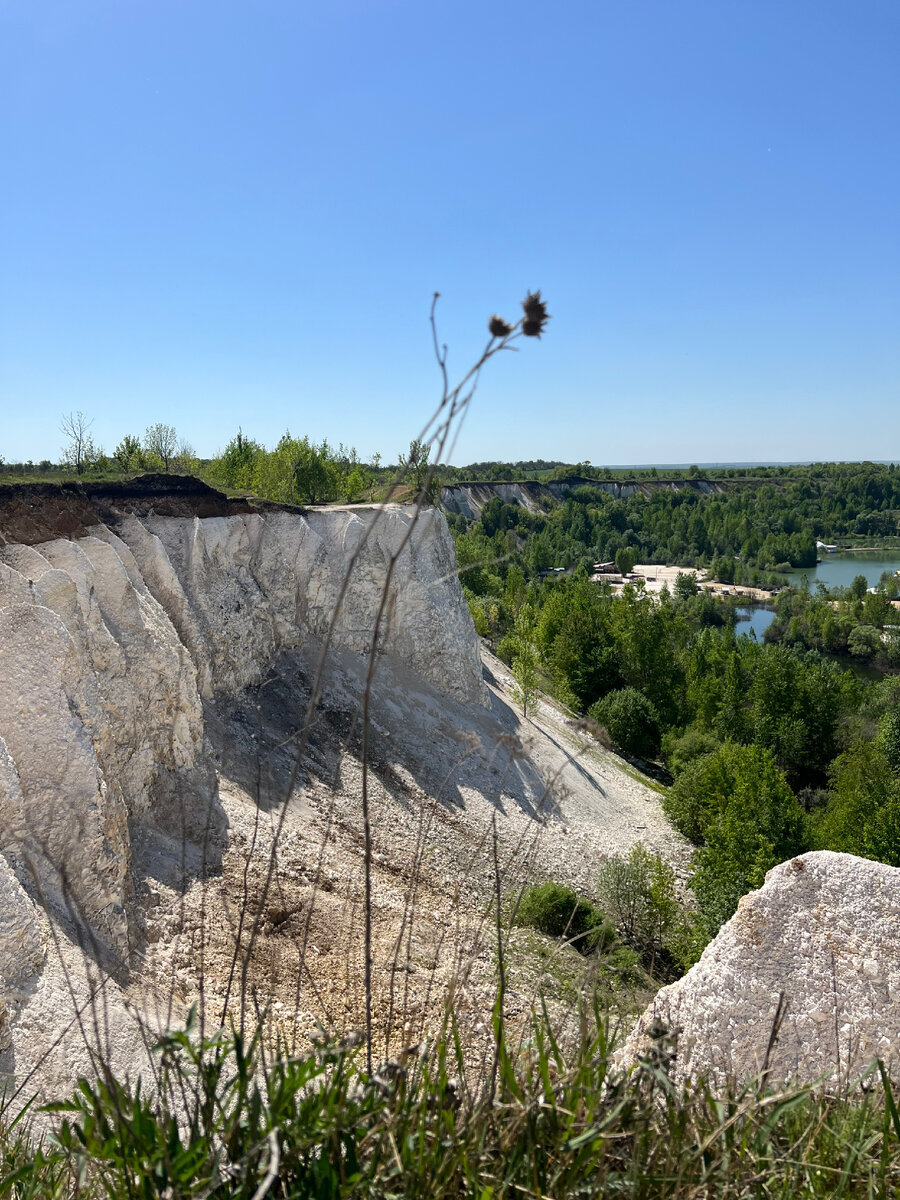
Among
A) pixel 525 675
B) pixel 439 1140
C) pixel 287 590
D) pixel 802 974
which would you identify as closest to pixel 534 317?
pixel 439 1140

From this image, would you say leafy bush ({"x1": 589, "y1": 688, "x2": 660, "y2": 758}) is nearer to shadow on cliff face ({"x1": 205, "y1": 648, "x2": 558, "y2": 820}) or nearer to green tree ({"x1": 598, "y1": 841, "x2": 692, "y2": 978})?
shadow on cliff face ({"x1": 205, "y1": 648, "x2": 558, "y2": 820})

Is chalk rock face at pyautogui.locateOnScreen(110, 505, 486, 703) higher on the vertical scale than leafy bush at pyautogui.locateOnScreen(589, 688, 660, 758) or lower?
higher

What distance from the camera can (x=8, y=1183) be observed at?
324 cm

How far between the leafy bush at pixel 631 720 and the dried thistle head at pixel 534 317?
119 feet

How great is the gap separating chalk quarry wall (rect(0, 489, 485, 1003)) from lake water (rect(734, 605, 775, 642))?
59.5 metres

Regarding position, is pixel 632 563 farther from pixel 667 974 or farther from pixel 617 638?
pixel 667 974

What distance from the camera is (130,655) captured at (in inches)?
666

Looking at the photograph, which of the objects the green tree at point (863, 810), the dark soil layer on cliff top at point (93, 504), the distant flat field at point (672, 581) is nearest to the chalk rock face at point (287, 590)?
the dark soil layer on cliff top at point (93, 504)

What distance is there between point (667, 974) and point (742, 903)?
13088 mm

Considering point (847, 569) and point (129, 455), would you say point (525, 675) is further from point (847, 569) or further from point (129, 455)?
point (847, 569)

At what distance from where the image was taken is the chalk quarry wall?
1178 centimetres

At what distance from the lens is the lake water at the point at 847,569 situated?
10738 centimetres

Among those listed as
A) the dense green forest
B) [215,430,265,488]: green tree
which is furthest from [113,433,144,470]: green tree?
the dense green forest

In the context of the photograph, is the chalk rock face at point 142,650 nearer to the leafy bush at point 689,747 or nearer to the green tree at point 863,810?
the leafy bush at point 689,747
